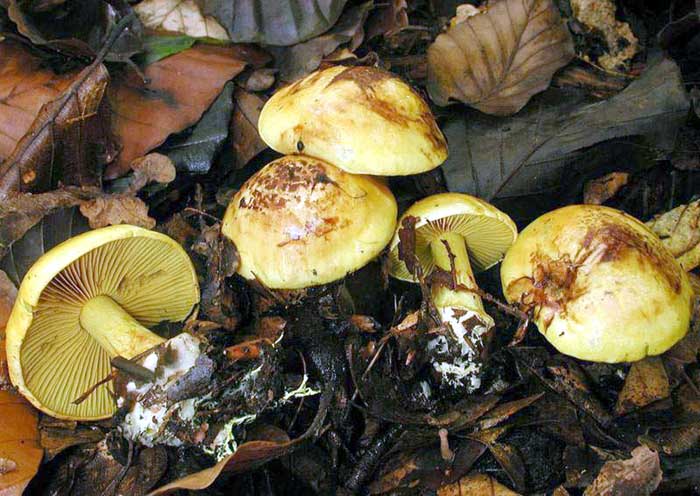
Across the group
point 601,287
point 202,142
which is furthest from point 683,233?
point 202,142

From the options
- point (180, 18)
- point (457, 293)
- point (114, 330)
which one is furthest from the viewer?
point (180, 18)

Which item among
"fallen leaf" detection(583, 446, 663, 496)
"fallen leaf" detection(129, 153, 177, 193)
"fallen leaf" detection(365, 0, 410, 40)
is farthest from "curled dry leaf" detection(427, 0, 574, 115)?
"fallen leaf" detection(583, 446, 663, 496)

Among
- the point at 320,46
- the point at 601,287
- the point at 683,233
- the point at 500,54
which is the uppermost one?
the point at 320,46

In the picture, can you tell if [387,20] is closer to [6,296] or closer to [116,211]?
[116,211]

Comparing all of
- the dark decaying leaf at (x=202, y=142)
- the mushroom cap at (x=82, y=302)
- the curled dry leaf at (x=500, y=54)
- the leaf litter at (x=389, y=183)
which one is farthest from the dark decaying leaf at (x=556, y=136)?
the mushroom cap at (x=82, y=302)

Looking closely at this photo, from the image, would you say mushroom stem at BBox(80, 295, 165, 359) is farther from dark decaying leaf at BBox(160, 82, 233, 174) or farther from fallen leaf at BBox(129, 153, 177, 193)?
dark decaying leaf at BBox(160, 82, 233, 174)

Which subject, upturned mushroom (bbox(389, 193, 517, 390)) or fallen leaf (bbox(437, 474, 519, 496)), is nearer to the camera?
fallen leaf (bbox(437, 474, 519, 496))

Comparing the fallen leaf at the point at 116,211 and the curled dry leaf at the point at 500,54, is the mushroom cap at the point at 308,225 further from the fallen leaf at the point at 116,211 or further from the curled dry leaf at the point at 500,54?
the curled dry leaf at the point at 500,54
